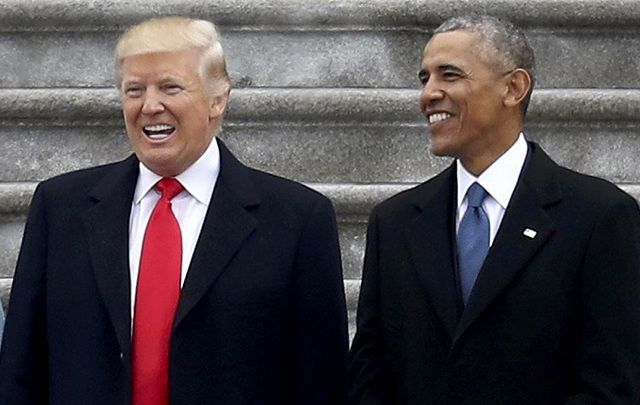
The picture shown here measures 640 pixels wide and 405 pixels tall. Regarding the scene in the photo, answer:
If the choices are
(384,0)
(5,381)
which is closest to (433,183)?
(5,381)

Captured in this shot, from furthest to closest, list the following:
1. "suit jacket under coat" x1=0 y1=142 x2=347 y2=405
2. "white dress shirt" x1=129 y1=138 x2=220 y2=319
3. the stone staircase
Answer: the stone staircase → "white dress shirt" x1=129 y1=138 x2=220 y2=319 → "suit jacket under coat" x1=0 y1=142 x2=347 y2=405

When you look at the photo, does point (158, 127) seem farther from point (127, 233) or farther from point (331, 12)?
point (331, 12)

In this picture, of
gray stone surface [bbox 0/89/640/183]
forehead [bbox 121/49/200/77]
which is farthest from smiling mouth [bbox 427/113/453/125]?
gray stone surface [bbox 0/89/640/183]

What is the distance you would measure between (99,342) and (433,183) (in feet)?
2.96

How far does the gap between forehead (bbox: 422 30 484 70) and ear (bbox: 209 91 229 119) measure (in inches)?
19.6

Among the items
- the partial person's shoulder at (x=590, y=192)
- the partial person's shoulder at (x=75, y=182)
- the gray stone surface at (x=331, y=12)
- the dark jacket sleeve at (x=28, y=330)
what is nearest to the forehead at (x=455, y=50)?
the partial person's shoulder at (x=590, y=192)

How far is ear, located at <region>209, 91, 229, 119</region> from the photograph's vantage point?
377cm

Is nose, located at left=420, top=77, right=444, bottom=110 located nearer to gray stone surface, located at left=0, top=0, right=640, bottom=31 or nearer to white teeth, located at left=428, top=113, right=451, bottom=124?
white teeth, located at left=428, top=113, right=451, bottom=124

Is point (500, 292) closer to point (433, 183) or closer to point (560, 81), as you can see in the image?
point (433, 183)

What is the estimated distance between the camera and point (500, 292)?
3.61m

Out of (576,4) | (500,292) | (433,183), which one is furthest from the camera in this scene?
(576,4)

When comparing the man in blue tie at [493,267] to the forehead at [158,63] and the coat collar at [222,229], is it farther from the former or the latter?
the forehead at [158,63]

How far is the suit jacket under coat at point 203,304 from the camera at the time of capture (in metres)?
3.64

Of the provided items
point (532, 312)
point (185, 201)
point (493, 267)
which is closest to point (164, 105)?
point (185, 201)
